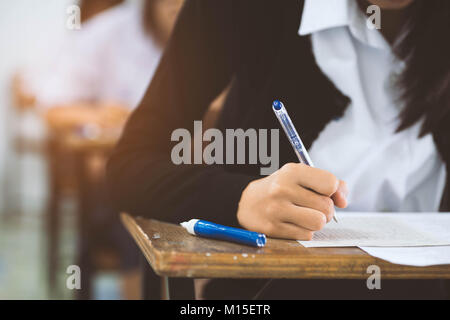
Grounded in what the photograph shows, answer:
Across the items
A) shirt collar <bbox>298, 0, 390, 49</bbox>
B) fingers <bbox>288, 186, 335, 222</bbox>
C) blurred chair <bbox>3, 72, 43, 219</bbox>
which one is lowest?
fingers <bbox>288, 186, 335, 222</bbox>

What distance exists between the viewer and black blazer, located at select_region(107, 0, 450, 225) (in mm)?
692

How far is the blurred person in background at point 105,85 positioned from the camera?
80.7 inches

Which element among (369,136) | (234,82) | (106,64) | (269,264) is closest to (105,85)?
(106,64)

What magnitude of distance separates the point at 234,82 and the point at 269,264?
38cm

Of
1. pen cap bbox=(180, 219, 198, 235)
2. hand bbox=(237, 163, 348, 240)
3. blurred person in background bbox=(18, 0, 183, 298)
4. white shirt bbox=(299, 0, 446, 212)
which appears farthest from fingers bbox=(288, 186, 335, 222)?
blurred person in background bbox=(18, 0, 183, 298)

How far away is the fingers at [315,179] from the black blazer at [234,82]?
0.17 metres

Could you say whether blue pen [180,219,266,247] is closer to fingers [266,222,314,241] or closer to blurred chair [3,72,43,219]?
fingers [266,222,314,241]

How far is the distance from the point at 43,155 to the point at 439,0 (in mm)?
3603

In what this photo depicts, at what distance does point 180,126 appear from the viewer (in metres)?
0.72

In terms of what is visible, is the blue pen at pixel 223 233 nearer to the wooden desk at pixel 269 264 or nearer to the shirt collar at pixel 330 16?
the wooden desk at pixel 269 264

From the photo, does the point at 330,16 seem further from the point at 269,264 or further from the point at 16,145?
the point at 16,145

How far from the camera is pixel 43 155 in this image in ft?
12.8

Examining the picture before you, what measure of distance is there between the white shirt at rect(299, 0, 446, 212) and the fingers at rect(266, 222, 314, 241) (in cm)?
21

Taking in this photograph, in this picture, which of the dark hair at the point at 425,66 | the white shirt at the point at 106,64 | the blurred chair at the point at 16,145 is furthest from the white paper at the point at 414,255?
the blurred chair at the point at 16,145
